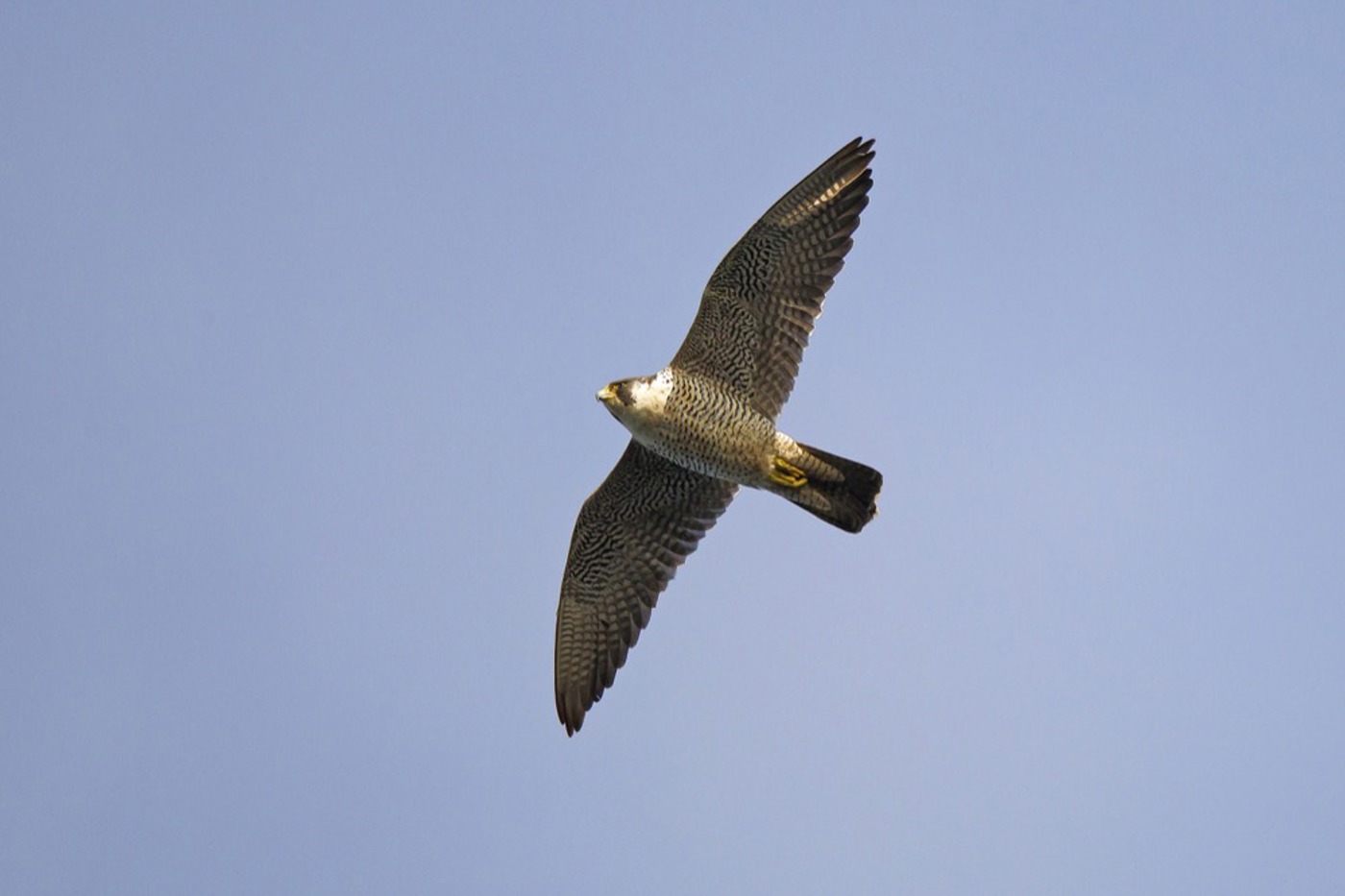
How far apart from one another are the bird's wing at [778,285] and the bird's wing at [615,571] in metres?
1.43

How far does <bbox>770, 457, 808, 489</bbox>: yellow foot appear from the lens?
597 inches

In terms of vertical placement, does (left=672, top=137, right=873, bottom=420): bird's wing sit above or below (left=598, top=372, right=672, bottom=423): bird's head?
above

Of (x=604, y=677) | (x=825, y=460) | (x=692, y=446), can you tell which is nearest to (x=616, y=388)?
(x=692, y=446)

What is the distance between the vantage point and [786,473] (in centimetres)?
1517

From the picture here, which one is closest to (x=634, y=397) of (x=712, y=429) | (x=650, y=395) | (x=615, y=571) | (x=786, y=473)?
(x=650, y=395)

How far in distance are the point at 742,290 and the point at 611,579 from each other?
3096 mm

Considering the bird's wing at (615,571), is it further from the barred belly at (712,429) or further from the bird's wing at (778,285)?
the bird's wing at (778,285)

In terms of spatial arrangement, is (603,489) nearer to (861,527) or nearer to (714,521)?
(714,521)

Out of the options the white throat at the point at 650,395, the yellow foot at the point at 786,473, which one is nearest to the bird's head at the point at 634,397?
the white throat at the point at 650,395

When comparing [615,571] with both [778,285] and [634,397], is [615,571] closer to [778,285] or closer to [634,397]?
[634,397]

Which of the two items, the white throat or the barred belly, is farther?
the barred belly

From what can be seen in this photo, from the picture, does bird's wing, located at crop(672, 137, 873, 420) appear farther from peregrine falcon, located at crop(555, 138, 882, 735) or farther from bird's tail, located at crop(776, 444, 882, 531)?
bird's tail, located at crop(776, 444, 882, 531)

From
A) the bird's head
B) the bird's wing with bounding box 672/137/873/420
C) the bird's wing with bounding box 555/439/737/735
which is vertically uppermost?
the bird's wing with bounding box 672/137/873/420

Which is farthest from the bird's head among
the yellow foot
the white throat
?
the yellow foot
